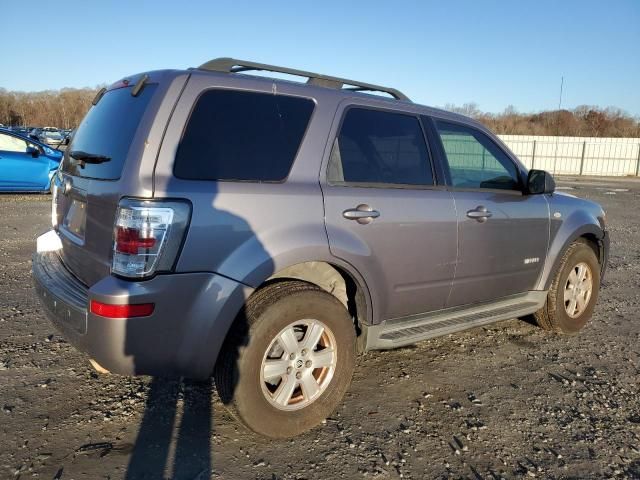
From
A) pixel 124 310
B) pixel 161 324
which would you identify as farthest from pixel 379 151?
pixel 124 310

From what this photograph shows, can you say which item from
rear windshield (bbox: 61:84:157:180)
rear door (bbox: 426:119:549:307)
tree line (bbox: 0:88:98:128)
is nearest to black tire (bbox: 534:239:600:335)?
rear door (bbox: 426:119:549:307)

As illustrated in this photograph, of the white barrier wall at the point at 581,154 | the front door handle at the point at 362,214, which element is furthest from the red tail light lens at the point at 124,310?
the white barrier wall at the point at 581,154

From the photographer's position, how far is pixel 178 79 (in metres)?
2.58

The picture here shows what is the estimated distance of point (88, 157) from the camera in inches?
112

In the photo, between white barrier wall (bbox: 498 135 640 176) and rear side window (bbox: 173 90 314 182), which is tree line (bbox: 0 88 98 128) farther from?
rear side window (bbox: 173 90 314 182)

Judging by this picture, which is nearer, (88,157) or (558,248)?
(88,157)

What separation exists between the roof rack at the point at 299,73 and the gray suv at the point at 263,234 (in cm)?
2

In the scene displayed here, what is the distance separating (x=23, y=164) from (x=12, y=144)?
58cm

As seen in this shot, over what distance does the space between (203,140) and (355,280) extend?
121 centimetres

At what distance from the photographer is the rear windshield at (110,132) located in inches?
103

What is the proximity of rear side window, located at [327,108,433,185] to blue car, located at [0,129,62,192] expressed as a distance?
10641 millimetres

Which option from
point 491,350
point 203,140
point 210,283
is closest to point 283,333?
point 210,283

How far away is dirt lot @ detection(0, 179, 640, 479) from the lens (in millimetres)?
2570

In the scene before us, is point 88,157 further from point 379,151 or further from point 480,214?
point 480,214
